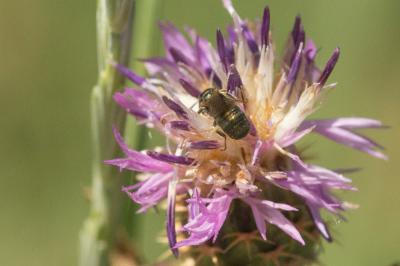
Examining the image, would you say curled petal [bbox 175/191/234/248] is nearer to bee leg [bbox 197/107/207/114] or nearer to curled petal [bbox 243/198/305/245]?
curled petal [bbox 243/198/305/245]

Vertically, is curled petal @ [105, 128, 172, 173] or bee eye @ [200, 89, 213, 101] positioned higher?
bee eye @ [200, 89, 213, 101]

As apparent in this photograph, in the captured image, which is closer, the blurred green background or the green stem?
the green stem

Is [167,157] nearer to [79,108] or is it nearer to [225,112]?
[225,112]

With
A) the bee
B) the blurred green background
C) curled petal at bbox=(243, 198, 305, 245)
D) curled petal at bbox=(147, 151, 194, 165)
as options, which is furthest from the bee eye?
the blurred green background

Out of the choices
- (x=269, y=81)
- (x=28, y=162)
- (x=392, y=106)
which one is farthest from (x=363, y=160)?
(x=269, y=81)

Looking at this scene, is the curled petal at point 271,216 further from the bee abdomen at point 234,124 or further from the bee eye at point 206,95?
the bee eye at point 206,95

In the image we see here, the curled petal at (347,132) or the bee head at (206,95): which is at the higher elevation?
the bee head at (206,95)

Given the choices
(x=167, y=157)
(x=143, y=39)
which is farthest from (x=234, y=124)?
(x=143, y=39)

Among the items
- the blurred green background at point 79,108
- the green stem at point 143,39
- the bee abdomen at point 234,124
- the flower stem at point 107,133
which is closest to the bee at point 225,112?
the bee abdomen at point 234,124
